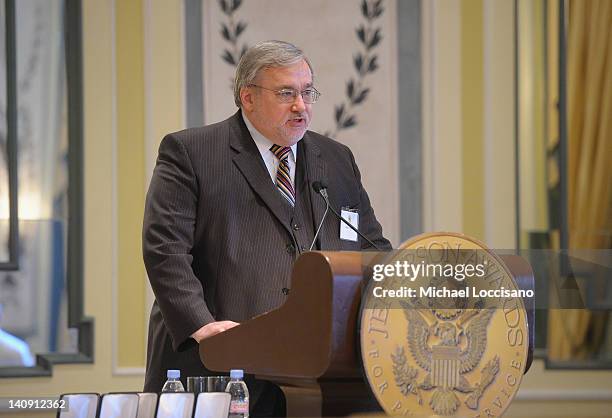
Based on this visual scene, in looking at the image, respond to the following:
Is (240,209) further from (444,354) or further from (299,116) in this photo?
(444,354)

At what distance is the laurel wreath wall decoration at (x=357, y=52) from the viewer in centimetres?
505

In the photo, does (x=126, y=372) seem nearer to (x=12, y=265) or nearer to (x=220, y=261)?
(x=12, y=265)

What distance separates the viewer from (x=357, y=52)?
5.09m

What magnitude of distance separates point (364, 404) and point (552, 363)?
2.98m

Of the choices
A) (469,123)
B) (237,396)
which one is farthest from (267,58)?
(469,123)

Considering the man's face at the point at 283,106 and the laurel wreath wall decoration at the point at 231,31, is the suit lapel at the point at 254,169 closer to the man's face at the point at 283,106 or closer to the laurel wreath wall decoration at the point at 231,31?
the man's face at the point at 283,106

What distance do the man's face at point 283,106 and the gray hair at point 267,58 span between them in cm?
2

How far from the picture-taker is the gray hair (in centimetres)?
314

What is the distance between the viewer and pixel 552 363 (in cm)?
500

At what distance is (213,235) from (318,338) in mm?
1032

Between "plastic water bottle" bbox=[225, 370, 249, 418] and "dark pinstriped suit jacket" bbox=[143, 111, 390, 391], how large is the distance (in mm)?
443

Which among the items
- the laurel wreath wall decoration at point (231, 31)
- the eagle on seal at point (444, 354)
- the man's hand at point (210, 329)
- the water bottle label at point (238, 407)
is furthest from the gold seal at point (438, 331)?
the laurel wreath wall decoration at point (231, 31)

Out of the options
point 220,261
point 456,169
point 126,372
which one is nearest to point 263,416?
point 220,261

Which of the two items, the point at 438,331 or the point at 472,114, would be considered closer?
the point at 438,331
